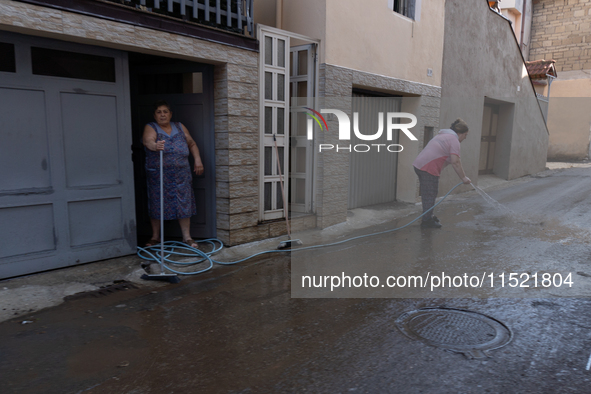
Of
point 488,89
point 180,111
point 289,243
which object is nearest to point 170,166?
point 180,111

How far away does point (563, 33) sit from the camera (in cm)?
→ 2333

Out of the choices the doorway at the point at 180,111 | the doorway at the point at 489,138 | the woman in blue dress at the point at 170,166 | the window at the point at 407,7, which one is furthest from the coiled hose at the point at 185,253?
the doorway at the point at 489,138

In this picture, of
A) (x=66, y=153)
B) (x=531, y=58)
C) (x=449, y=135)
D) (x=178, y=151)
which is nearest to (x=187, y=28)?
(x=178, y=151)

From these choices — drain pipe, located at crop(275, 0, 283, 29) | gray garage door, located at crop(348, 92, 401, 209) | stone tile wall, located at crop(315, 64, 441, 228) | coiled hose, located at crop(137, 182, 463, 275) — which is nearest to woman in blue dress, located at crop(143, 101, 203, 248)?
coiled hose, located at crop(137, 182, 463, 275)

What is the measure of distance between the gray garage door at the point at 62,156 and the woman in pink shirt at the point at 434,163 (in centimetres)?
402

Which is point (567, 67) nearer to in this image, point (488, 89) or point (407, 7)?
point (488, 89)

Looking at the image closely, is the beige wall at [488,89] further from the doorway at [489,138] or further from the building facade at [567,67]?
the building facade at [567,67]

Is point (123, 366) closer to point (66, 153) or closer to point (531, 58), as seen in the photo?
point (66, 153)

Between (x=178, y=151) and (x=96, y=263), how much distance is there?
66.7 inches

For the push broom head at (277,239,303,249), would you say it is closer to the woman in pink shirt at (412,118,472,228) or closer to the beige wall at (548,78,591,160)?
the woman in pink shirt at (412,118,472,228)

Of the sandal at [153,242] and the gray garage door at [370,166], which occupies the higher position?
the gray garage door at [370,166]

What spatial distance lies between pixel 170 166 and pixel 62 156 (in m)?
1.25

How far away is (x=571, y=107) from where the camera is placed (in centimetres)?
2088

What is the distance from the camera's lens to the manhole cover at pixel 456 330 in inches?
127
